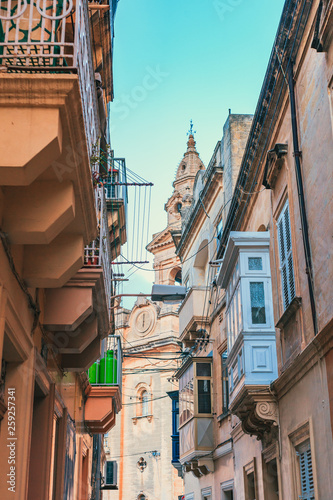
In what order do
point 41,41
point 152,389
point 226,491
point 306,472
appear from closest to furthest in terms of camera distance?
point 41,41, point 306,472, point 226,491, point 152,389

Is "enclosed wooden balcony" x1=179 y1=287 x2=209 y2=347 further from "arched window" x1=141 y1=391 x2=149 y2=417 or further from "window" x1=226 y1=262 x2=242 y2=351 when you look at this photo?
"arched window" x1=141 y1=391 x2=149 y2=417

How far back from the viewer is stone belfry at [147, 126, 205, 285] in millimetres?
42594

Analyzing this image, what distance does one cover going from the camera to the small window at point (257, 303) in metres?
12.3

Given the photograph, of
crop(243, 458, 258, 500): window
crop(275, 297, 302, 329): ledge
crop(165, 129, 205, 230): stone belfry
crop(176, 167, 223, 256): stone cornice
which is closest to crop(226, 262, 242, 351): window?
crop(275, 297, 302, 329): ledge

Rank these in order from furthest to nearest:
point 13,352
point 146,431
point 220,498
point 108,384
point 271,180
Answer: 1. point 146,431
2. point 220,498
3. point 108,384
4. point 271,180
5. point 13,352

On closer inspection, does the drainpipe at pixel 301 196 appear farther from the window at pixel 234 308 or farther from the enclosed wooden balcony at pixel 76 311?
the window at pixel 234 308

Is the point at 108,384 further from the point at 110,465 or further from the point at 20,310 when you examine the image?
the point at 110,465

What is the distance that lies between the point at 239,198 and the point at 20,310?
9.42 m

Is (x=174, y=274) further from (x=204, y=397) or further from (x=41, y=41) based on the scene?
(x=41, y=41)

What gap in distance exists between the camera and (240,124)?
19219 mm

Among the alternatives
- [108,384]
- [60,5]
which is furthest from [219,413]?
[60,5]

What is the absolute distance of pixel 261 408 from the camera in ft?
38.2

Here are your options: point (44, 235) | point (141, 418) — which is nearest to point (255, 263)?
point (44, 235)

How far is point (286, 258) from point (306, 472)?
3.38 m
